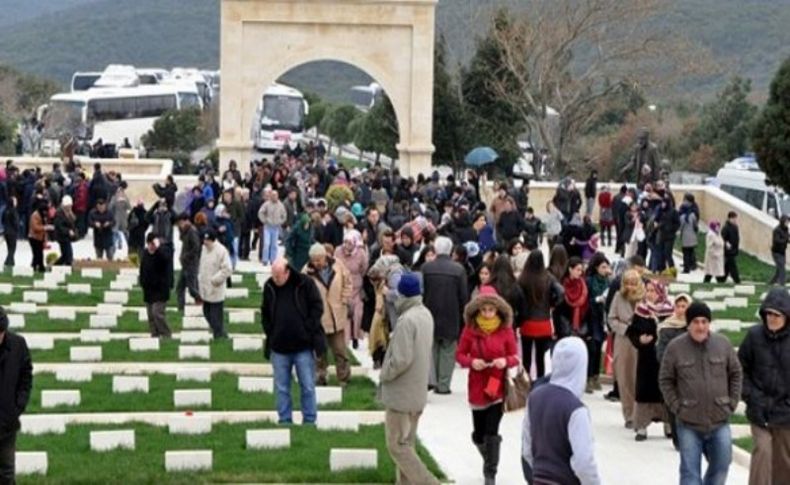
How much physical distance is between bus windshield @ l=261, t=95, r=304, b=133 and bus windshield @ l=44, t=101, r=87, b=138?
25.2 ft

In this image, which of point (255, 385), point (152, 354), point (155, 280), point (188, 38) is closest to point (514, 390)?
point (255, 385)

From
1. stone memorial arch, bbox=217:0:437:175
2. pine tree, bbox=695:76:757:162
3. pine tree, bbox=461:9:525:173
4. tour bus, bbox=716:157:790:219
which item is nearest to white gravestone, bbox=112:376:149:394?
stone memorial arch, bbox=217:0:437:175

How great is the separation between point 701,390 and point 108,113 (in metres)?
76.6

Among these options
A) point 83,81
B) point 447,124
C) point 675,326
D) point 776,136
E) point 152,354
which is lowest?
point 152,354

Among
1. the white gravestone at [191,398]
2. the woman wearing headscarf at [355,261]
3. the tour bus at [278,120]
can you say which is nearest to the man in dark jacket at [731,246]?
the woman wearing headscarf at [355,261]

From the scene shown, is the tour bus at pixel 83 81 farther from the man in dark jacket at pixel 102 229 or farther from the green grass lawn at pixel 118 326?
the green grass lawn at pixel 118 326

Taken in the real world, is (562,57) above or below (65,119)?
above

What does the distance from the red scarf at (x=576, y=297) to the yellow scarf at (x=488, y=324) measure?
4545 mm

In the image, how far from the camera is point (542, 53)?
183 ft

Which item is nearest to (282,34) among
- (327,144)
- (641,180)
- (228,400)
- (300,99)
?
(641,180)

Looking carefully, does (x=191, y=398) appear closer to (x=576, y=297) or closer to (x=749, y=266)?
(x=576, y=297)

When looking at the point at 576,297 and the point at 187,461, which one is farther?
the point at 576,297

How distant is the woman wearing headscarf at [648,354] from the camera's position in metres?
17.6

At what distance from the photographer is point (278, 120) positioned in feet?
271
